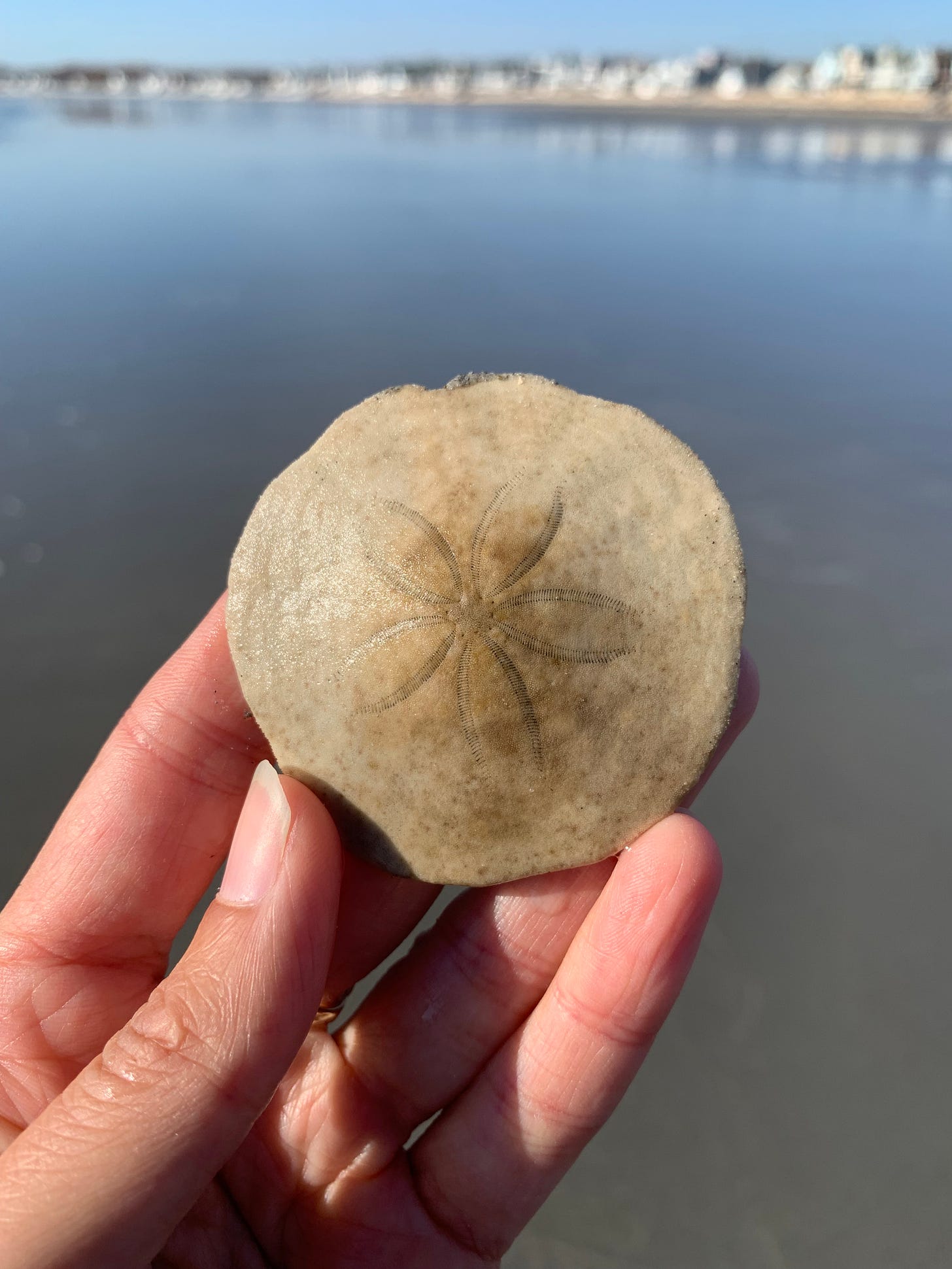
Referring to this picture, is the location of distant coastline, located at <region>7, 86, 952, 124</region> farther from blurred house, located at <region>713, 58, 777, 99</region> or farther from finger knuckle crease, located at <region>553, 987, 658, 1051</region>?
finger knuckle crease, located at <region>553, 987, 658, 1051</region>

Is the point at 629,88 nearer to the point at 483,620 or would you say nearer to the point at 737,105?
the point at 737,105

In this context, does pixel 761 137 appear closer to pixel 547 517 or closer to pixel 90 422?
pixel 90 422

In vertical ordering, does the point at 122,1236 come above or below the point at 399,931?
above

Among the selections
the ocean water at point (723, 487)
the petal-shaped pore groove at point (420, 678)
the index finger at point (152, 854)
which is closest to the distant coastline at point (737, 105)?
the ocean water at point (723, 487)

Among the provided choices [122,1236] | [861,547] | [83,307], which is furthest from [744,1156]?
[83,307]

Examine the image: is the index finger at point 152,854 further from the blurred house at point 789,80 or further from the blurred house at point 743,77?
the blurred house at point 743,77

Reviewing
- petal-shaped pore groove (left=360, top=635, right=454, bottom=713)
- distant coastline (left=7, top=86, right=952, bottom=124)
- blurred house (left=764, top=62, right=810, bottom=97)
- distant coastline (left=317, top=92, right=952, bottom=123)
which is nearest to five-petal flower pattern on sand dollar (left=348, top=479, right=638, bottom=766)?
petal-shaped pore groove (left=360, top=635, right=454, bottom=713)

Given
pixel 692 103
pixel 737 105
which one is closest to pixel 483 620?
pixel 737 105
